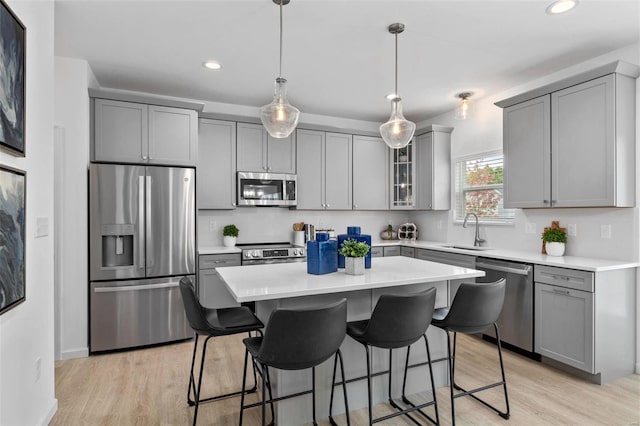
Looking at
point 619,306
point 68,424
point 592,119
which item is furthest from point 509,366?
point 68,424

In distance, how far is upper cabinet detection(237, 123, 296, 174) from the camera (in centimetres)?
450

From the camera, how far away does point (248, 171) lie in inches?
177

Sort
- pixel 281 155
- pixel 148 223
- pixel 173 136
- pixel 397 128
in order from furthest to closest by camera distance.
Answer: pixel 281 155, pixel 173 136, pixel 148 223, pixel 397 128

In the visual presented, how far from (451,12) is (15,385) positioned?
3407 mm

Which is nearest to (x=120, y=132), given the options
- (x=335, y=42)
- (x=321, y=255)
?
(x=335, y=42)

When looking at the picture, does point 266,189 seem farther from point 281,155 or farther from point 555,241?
point 555,241

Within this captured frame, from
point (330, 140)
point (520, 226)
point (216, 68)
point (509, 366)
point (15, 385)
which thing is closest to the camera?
point (15, 385)

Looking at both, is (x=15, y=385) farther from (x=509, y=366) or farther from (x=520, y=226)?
(x=520, y=226)

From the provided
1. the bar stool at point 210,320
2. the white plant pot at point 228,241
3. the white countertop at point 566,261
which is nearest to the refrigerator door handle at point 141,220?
the white plant pot at point 228,241

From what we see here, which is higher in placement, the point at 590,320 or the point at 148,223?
the point at 148,223

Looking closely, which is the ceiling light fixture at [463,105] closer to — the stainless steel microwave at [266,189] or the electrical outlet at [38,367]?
the stainless steel microwave at [266,189]

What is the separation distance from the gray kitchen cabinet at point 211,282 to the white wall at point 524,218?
→ 2919 mm

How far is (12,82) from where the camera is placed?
1.72 m

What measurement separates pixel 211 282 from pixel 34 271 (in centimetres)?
203
